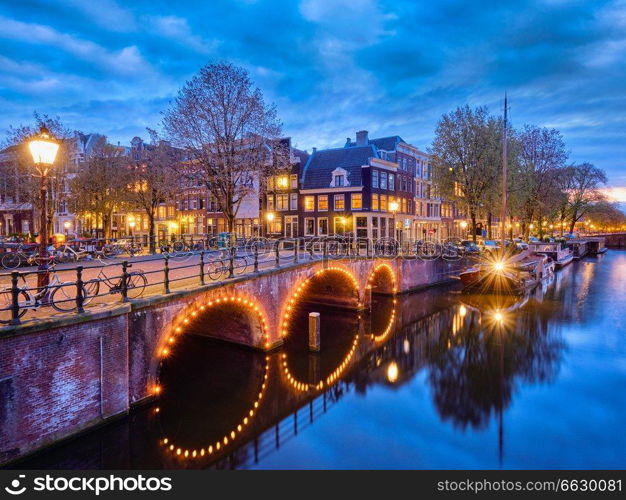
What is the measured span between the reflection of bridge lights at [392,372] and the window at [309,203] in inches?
993

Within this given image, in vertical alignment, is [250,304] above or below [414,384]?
above

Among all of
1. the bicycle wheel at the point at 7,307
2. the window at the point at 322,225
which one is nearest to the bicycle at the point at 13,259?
the bicycle wheel at the point at 7,307

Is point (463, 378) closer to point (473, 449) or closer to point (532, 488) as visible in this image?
point (473, 449)

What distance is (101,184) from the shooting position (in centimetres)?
3294

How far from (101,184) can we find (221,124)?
16131 mm

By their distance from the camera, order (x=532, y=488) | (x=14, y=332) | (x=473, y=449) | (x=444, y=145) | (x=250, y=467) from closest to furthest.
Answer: (x=14, y=332) < (x=532, y=488) < (x=250, y=467) < (x=473, y=449) < (x=444, y=145)

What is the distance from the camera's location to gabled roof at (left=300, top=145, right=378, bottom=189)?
38469 millimetres

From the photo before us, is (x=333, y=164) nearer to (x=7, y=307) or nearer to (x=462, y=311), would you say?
(x=462, y=311)

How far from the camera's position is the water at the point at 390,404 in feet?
32.1

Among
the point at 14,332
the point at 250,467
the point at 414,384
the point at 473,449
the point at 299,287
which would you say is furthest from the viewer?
the point at 299,287

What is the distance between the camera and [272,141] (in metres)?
25.6

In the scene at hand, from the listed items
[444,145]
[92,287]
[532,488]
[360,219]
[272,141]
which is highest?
[444,145]

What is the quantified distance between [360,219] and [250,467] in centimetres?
3102

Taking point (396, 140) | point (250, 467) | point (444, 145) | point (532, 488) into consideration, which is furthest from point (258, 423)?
point (396, 140)
